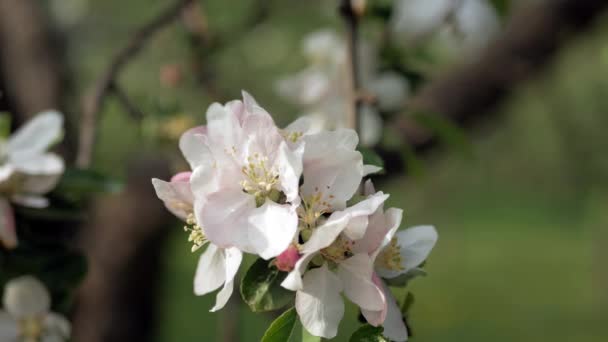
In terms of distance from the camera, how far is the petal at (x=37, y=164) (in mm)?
960

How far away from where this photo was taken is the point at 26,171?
960mm

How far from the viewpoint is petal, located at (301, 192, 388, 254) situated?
631 millimetres

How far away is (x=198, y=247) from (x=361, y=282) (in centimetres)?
16

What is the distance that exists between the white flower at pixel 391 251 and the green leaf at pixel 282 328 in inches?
2.4

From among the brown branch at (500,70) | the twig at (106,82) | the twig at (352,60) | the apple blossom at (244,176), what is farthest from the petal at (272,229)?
the brown branch at (500,70)

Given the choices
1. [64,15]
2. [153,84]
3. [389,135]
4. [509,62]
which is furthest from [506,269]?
[389,135]

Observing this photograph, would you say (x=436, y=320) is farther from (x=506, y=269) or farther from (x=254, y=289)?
(x=254, y=289)

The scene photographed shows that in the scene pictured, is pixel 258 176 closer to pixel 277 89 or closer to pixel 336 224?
pixel 336 224

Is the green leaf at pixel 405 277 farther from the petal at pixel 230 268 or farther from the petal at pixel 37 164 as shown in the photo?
the petal at pixel 37 164

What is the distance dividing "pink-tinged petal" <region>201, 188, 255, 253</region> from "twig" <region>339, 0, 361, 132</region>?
337 millimetres

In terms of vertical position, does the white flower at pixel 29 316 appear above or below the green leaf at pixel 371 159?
below

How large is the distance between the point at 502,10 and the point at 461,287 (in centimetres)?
656

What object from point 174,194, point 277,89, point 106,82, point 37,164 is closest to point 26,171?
point 37,164

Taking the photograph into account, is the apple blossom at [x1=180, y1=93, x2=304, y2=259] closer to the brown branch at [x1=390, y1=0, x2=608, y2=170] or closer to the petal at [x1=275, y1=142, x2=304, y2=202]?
the petal at [x1=275, y1=142, x2=304, y2=202]
